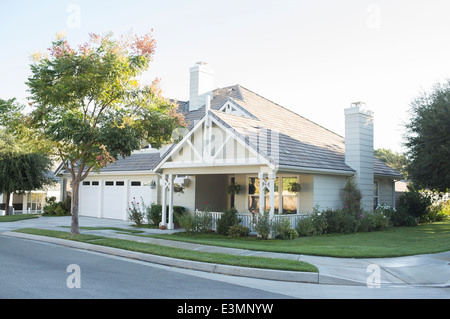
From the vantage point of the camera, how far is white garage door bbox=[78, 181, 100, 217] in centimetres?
2552

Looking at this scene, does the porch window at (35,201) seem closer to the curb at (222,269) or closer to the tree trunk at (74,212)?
the tree trunk at (74,212)

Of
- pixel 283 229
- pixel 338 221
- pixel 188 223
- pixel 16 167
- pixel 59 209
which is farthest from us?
pixel 16 167

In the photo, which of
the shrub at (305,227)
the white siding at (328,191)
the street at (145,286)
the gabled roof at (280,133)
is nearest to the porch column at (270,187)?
the gabled roof at (280,133)

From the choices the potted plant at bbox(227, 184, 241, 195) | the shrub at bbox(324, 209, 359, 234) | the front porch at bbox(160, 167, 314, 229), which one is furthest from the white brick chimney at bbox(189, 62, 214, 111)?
the shrub at bbox(324, 209, 359, 234)

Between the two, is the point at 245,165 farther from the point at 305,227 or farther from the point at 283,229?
the point at 305,227

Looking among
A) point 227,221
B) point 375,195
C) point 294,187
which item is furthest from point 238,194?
point 375,195

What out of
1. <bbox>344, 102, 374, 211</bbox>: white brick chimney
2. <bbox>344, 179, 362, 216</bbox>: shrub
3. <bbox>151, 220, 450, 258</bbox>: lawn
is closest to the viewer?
<bbox>151, 220, 450, 258</bbox>: lawn

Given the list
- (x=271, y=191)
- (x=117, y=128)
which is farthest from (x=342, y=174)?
(x=117, y=128)

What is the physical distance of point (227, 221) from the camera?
16.2 metres

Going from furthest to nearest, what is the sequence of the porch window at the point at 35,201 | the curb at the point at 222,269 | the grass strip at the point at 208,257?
the porch window at the point at 35,201 → the grass strip at the point at 208,257 → the curb at the point at 222,269

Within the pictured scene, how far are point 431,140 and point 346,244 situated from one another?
8230 mm

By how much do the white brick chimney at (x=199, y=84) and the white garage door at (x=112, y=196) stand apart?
5.60m

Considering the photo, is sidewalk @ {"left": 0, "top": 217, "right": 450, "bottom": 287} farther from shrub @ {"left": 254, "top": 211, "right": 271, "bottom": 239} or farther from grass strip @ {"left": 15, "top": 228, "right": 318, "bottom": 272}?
shrub @ {"left": 254, "top": 211, "right": 271, "bottom": 239}

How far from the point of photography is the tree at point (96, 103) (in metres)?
13.8
